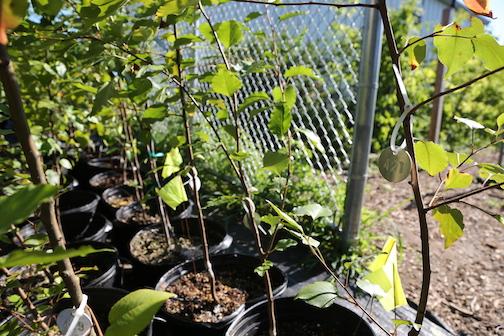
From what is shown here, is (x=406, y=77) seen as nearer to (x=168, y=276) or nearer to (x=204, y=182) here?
(x=204, y=182)

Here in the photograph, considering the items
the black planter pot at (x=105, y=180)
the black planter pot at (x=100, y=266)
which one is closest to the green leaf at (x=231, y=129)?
the black planter pot at (x=100, y=266)

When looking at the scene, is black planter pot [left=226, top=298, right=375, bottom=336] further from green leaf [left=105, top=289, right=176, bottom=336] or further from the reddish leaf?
the reddish leaf

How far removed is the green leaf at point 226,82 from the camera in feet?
2.51

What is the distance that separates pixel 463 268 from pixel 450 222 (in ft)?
5.26

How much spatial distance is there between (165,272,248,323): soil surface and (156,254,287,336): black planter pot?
1.1 inches

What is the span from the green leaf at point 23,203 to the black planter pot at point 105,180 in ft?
7.93

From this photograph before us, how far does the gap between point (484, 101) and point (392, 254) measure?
4.96m

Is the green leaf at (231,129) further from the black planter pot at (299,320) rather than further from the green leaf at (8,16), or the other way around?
the green leaf at (8,16)

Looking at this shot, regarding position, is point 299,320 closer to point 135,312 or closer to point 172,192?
point 172,192

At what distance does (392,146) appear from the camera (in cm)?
55

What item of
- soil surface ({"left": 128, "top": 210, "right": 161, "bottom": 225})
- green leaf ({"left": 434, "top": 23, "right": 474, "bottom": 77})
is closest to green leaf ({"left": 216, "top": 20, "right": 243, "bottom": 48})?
green leaf ({"left": 434, "top": 23, "right": 474, "bottom": 77})

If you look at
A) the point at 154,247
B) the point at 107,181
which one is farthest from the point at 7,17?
the point at 107,181

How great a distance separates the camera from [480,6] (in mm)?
561

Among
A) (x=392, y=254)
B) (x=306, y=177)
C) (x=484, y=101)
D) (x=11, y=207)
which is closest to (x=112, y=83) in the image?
(x=11, y=207)
